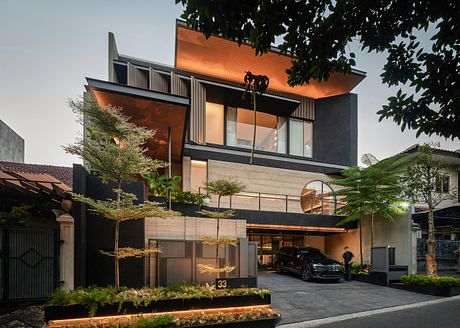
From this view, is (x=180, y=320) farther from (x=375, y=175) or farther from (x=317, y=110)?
(x=317, y=110)

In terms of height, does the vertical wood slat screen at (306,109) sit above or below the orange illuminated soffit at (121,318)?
above

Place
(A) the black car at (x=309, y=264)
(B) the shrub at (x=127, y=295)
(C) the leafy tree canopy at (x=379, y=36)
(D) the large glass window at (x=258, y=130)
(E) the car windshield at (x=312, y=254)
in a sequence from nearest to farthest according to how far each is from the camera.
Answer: (C) the leafy tree canopy at (x=379, y=36)
(B) the shrub at (x=127, y=295)
(A) the black car at (x=309, y=264)
(E) the car windshield at (x=312, y=254)
(D) the large glass window at (x=258, y=130)

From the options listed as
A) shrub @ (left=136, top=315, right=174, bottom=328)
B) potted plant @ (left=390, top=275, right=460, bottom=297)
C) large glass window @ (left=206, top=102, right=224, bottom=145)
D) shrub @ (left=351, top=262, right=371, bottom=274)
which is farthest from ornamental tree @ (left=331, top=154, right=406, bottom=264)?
shrub @ (left=136, top=315, right=174, bottom=328)

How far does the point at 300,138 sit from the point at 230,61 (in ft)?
26.5

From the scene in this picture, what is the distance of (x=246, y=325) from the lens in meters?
6.53

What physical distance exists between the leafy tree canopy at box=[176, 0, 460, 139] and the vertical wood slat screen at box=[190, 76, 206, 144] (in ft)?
42.6

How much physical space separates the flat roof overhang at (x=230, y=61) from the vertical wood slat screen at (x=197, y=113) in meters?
1.89

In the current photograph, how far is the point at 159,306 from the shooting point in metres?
6.39

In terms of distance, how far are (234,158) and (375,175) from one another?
8454 millimetres

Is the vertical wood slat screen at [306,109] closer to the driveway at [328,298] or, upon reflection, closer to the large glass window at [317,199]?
the large glass window at [317,199]

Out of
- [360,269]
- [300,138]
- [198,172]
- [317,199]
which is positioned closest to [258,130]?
[300,138]

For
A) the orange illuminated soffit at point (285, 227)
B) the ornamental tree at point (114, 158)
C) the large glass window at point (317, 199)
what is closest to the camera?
the ornamental tree at point (114, 158)

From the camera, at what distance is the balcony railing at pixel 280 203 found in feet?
56.4

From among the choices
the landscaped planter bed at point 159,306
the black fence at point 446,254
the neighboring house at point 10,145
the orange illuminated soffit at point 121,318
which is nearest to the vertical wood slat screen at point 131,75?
the neighboring house at point 10,145
